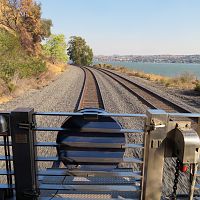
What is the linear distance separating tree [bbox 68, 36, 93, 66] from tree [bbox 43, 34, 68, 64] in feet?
135

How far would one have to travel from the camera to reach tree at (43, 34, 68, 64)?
2346 inches

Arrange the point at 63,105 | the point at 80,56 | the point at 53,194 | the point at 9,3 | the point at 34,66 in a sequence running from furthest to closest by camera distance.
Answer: the point at 80,56, the point at 9,3, the point at 34,66, the point at 63,105, the point at 53,194

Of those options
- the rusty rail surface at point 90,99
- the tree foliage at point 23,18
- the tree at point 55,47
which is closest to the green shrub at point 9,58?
the rusty rail surface at point 90,99

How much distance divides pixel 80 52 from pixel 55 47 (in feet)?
147

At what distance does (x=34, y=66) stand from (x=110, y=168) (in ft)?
61.2

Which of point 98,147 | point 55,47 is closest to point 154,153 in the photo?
point 98,147

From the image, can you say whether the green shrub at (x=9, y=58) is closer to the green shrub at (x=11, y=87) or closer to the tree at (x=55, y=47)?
the green shrub at (x=11, y=87)

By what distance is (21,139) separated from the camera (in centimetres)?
266

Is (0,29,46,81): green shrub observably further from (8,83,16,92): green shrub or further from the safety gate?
the safety gate

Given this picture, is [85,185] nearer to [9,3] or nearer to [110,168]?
[110,168]

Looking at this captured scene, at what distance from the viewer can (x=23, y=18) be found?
36094mm

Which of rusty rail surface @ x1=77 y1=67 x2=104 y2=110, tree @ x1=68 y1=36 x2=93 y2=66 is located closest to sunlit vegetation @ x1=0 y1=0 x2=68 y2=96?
rusty rail surface @ x1=77 y1=67 x2=104 y2=110

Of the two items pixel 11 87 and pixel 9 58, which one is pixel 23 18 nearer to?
pixel 9 58

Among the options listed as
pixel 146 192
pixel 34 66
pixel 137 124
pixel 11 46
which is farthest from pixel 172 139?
pixel 34 66
